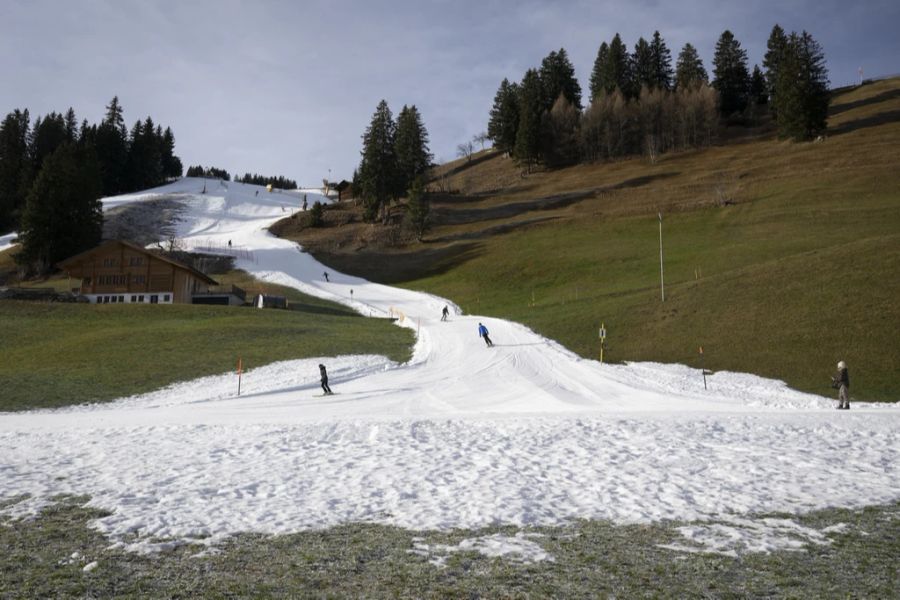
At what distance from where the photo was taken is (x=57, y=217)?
71438mm

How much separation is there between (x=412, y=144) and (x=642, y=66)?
77506mm

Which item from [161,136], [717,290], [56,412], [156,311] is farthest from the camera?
[161,136]

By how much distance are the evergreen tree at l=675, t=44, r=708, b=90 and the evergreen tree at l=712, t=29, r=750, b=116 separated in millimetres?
3722

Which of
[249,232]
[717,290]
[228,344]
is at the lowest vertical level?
[228,344]

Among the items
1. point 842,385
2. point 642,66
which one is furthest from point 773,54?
point 842,385

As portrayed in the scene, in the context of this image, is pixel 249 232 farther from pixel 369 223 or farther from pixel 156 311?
pixel 156 311

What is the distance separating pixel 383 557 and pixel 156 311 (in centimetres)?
4907

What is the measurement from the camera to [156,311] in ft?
160

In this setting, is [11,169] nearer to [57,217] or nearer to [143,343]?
[57,217]

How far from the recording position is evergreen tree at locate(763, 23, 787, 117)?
5182 inches

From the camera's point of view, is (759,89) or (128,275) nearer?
(128,275)

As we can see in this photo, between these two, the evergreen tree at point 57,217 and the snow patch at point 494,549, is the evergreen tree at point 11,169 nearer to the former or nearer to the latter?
the evergreen tree at point 57,217

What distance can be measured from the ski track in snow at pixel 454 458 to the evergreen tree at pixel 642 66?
138 metres

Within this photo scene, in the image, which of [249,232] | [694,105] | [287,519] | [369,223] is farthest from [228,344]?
[694,105]
